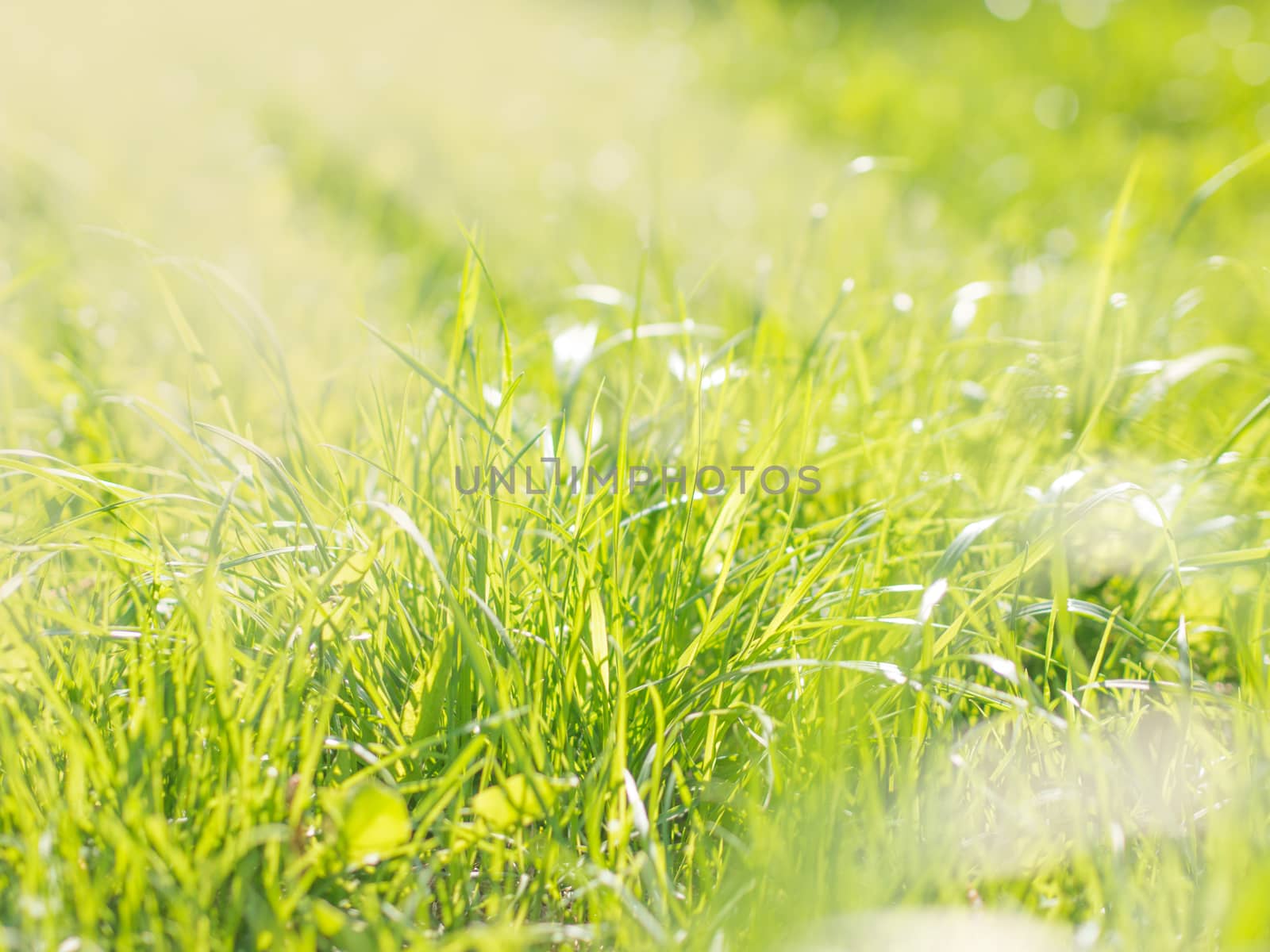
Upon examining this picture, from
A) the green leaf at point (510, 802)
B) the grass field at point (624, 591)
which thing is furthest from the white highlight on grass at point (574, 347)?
the green leaf at point (510, 802)

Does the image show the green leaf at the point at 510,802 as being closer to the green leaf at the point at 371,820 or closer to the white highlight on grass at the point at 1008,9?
the green leaf at the point at 371,820

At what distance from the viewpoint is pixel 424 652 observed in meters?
1.17

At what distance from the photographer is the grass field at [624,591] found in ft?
3.10

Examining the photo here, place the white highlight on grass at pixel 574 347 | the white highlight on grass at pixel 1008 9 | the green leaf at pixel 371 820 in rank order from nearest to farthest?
the green leaf at pixel 371 820, the white highlight on grass at pixel 574 347, the white highlight on grass at pixel 1008 9

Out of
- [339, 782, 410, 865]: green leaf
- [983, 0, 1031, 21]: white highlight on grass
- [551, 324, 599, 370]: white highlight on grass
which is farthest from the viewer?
[983, 0, 1031, 21]: white highlight on grass

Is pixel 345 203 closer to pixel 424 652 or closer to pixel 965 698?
pixel 424 652

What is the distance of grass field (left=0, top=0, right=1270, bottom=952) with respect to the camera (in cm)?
94

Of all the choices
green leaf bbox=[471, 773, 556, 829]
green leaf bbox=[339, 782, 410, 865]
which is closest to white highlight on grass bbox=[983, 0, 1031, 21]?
green leaf bbox=[471, 773, 556, 829]

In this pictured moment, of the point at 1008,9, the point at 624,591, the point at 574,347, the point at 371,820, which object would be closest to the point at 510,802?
the point at 371,820

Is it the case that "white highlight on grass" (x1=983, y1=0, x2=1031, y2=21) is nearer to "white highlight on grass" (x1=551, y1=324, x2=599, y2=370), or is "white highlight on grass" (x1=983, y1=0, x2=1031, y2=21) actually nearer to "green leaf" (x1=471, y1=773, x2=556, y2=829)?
"white highlight on grass" (x1=551, y1=324, x2=599, y2=370)

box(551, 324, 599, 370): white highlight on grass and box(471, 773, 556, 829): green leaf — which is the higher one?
box(551, 324, 599, 370): white highlight on grass

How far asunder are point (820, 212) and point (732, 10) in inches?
167

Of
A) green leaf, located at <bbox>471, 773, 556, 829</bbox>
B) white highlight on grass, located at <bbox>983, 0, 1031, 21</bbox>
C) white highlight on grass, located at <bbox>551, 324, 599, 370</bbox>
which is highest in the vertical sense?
white highlight on grass, located at <bbox>983, 0, 1031, 21</bbox>

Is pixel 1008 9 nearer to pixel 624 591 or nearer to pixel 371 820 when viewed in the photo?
pixel 624 591
